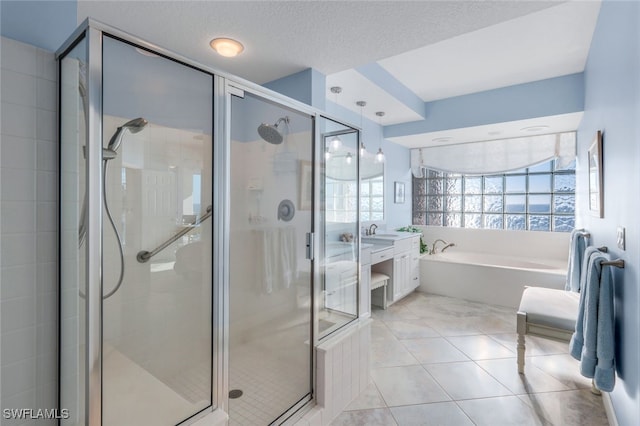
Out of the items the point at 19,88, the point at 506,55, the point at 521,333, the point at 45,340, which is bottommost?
the point at 521,333

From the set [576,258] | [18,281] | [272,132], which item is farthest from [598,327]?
[18,281]

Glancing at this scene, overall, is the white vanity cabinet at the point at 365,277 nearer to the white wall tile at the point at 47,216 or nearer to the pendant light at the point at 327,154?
the pendant light at the point at 327,154

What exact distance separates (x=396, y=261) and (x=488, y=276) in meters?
1.29

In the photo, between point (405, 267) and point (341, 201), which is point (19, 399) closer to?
point (341, 201)

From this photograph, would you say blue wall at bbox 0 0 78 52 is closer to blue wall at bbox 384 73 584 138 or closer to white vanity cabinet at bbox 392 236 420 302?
white vanity cabinet at bbox 392 236 420 302

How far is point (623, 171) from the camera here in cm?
155

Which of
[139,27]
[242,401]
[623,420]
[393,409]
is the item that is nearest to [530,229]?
[623,420]

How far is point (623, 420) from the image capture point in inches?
62.6

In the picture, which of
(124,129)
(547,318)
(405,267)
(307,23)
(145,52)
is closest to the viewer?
(145,52)

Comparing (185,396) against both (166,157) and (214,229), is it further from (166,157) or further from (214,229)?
(166,157)

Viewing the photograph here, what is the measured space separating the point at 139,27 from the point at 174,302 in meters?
1.65

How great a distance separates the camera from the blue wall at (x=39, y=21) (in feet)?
3.61

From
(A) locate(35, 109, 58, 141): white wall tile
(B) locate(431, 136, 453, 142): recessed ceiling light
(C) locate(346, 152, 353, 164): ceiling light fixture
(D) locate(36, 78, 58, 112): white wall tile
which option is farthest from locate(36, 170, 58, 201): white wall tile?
(B) locate(431, 136, 453, 142): recessed ceiling light

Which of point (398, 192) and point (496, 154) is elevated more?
point (496, 154)
